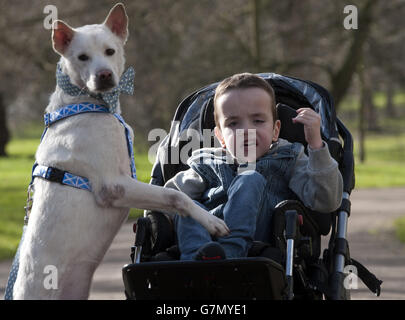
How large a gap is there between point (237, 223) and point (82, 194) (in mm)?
753

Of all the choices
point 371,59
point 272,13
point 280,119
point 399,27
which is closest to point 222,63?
point 272,13

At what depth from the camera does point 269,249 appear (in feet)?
12.0

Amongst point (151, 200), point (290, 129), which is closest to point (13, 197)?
point (290, 129)

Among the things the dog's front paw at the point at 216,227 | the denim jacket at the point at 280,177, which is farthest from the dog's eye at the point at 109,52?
the dog's front paw at the point at 216,227

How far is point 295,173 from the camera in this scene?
409cm

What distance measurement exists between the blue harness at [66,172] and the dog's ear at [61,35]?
0.31 metres

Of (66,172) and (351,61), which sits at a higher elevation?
(351,61)

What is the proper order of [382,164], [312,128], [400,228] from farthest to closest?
1. [382,164]
2. [400,228]
3. [312,128]

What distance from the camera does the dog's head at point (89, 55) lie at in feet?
12.0

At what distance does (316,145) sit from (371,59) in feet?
58.3

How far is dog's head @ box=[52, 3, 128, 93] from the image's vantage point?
12.0 feet

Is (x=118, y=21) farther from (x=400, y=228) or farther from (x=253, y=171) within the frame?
(x=400, y=228)
